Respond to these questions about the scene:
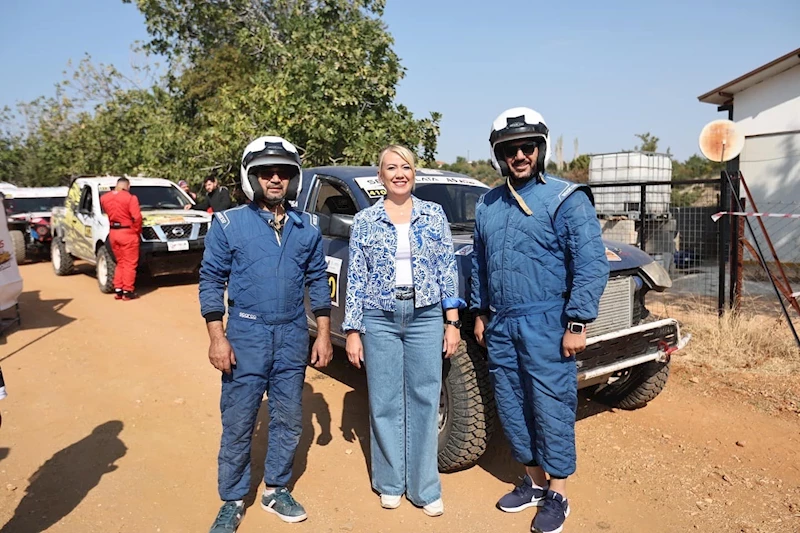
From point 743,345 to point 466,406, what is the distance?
152 inches

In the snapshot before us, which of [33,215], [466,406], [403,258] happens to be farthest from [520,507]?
[33,215]

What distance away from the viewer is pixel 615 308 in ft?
13.4

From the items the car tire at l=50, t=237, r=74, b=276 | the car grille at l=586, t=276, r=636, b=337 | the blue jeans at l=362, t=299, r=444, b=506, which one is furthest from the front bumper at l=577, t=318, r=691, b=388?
the car tire at l=50, t=237, r=74, b=276

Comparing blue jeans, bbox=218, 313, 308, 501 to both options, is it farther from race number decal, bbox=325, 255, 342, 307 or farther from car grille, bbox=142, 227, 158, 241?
car grille, bbox=142, 227, 158, 241

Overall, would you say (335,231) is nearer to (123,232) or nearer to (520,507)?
(520,507)

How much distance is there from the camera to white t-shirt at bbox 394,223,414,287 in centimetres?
330

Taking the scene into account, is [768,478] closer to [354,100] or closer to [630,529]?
[630,529]

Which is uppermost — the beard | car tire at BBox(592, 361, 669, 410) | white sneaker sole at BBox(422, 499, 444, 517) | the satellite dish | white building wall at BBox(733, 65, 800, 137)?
white building wall at BBox(733, 65, 800, 137)

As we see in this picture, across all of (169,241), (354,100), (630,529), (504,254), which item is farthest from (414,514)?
(354,100)

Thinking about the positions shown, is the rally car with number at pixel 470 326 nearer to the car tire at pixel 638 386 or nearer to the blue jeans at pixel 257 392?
the car tire at pixel 638 386

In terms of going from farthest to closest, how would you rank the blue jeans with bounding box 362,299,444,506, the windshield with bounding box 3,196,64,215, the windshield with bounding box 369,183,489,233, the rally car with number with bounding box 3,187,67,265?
1. the windshield with bounding box 3,196,64,215
2. the rally car with number with bounding box 3,187,67,265
3. the windshield with bounding box 369,183,489,233
4. the blue jeans with bounding box 362,299,444,506

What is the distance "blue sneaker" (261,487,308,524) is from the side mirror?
180cm

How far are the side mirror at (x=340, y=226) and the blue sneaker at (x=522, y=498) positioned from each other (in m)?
2.04

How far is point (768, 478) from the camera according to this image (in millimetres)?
3834
